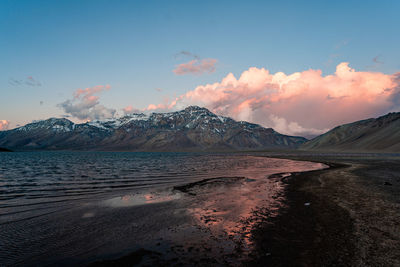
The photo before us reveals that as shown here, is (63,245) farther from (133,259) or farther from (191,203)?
(191,203)

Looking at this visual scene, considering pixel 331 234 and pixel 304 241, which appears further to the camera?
pixel 331 234

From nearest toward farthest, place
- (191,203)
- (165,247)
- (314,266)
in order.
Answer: (314,266) → (165,247) → (191,203)

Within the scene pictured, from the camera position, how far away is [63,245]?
33.0 ft

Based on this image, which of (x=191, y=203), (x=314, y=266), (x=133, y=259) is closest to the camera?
(x=314, y=266)

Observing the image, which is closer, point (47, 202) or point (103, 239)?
point (103, 239)

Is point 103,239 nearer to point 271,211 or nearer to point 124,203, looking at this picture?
point 124,203

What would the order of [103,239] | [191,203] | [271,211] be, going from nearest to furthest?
[103,239], [271,211], [191,203]

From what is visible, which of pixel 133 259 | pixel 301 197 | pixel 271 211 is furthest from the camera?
pixel 301 197

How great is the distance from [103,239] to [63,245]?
169cm

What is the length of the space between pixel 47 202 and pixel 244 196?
17.2 m

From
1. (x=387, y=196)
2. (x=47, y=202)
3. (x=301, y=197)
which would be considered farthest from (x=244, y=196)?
(x=47, y=202)

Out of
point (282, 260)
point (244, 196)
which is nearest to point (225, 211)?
point (244, 196)

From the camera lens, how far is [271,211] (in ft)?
49.6

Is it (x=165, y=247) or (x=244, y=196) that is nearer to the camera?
(x=165, y=247)
